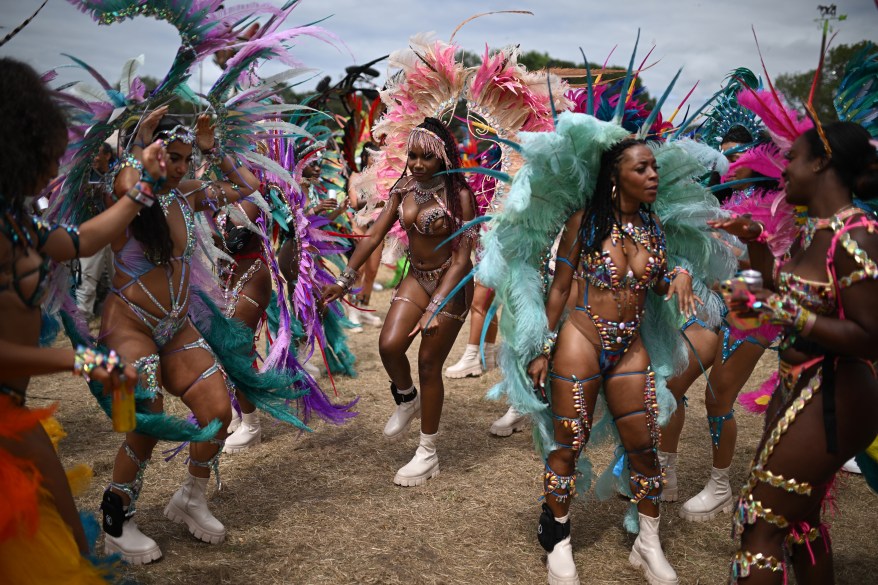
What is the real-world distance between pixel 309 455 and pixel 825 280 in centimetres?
365

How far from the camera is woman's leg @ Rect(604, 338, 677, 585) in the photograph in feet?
11.4

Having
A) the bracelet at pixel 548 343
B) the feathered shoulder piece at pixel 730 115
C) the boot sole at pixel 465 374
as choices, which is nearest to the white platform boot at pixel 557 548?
the bracelet at pixel 548 343

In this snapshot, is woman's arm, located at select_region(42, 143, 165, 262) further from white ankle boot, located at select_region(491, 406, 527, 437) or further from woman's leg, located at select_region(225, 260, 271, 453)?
white ankle boot, located at select_region(491, 406, 527, 437)

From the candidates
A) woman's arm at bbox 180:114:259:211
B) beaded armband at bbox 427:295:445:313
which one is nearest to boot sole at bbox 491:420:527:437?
beaded armband at bbox 427:295:445:313

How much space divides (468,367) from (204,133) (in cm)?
419

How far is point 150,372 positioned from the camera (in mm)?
3314

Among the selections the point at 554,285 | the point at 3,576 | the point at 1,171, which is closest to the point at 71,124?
the point at 1,171

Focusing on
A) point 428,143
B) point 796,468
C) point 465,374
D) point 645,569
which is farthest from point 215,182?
point 465,374

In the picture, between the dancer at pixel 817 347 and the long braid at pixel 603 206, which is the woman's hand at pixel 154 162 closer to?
the long braid at pixel 603 206

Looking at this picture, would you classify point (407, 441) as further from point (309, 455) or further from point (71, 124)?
point (71, 124)

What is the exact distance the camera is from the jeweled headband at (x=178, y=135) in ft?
11.0

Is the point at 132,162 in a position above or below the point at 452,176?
above

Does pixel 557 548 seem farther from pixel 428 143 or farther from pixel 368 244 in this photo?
pixel 428 143

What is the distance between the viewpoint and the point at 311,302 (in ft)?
19.0
